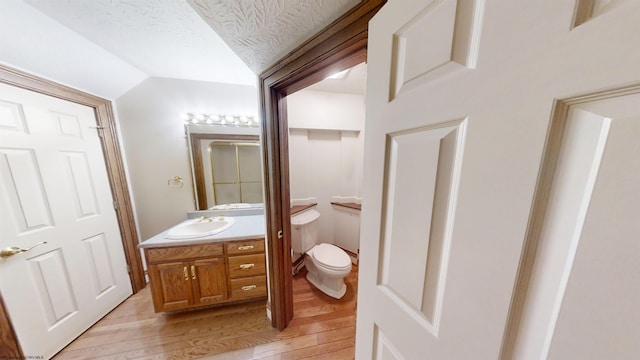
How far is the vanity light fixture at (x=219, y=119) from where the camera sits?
1847 millimetres

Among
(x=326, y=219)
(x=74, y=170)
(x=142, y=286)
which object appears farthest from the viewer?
(x=326, y=219)

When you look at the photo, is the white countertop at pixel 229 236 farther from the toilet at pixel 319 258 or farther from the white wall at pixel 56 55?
the white wall at pixel 56 55

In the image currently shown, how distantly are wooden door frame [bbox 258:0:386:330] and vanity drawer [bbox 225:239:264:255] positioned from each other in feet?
0.80

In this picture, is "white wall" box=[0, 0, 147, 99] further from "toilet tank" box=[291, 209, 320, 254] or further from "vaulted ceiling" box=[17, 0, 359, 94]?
"toilet tank" box=[291, 209, 320, 254]

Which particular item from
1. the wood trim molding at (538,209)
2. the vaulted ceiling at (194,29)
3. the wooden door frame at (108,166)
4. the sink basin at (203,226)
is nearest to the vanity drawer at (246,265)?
the sink basin at (203,226)

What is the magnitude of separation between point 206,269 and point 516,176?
1925mm

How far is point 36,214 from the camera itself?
1226mm

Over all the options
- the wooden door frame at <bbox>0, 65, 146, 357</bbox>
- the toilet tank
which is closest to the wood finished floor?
the wooden door frame at <bbox>0, 65, 146, 357</bbox>

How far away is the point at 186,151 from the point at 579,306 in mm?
2461

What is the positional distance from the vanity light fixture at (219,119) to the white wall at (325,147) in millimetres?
452

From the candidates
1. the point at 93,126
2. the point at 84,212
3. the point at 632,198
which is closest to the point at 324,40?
the point at 632,198

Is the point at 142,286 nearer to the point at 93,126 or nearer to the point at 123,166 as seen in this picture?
the point at 123,166

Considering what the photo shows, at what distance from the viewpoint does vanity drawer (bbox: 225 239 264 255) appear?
1.52 meters

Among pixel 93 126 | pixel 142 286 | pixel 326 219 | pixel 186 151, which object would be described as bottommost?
pixel 142 286
